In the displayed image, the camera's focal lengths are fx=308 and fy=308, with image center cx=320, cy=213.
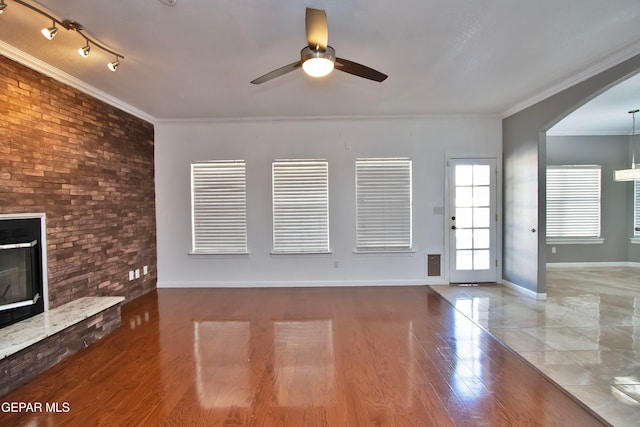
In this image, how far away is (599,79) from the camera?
3340mm

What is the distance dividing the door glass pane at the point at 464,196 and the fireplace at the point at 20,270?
5.54 m

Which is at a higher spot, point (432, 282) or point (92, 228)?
point (92, 228)

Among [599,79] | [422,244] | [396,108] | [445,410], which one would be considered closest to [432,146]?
[396,108]

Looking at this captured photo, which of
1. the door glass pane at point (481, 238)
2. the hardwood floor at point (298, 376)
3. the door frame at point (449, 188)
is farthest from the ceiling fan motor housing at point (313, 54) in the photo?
the door glass pane at point (481, 238)

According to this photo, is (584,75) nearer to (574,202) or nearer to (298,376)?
(574,202)

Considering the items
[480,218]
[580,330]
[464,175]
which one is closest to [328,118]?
[464,175]

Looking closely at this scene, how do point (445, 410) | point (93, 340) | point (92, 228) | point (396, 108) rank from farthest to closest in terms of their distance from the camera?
point (396, 108)
point (92, 228)
point (93, 340)
point (445, 410)

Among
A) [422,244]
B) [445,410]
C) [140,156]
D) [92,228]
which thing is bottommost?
[445,410]

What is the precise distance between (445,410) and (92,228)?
4.22 m

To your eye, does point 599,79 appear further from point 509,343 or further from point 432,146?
point 509,343

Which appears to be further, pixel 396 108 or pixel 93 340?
pixel 396 108

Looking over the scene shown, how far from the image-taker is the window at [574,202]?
20.5 ft

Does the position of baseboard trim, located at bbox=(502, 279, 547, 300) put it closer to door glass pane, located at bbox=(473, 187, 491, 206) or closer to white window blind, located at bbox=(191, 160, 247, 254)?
door glass pane, located at bbox=(473, 187, 491, 206)

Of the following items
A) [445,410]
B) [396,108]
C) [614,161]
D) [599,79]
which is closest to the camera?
[445,410]
